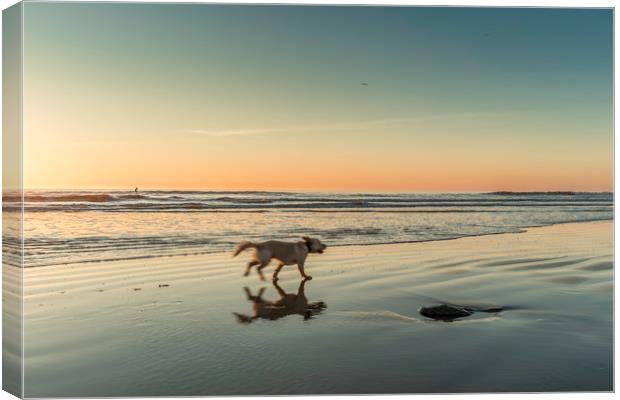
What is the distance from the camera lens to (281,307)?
591 centimetres

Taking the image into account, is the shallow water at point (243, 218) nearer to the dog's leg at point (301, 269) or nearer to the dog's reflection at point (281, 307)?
the dog's reflection at point (281, 307)

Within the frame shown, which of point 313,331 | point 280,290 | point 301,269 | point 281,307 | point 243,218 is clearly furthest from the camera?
point 243,218

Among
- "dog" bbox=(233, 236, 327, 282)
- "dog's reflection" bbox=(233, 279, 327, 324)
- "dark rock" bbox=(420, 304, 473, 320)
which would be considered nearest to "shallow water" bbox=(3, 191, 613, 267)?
"dark rock" bbox=(420, 304, 473, 320)

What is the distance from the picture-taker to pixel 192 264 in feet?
27.1

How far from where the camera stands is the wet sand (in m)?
4.12

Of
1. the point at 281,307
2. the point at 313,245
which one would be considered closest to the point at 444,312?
the point at 281,307

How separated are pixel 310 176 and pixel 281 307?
3.95 metres

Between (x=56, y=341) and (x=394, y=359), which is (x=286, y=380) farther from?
(x=56, y=341)

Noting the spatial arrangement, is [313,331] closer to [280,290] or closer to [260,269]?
[280,290]

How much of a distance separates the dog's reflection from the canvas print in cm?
4

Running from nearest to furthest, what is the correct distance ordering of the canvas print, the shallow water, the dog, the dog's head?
the canvas print, the dog, the dog's head, the shallow water

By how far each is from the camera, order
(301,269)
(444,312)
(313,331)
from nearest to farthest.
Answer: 1. (313,331)
2. (444,312)
3. (301,269)

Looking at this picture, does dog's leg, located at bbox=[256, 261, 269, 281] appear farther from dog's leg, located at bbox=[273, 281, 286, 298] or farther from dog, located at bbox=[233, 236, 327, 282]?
dog's leg, located at bbox=[273, 281, 286, 298]

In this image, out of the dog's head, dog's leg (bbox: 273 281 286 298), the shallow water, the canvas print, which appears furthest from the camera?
the shallow water
